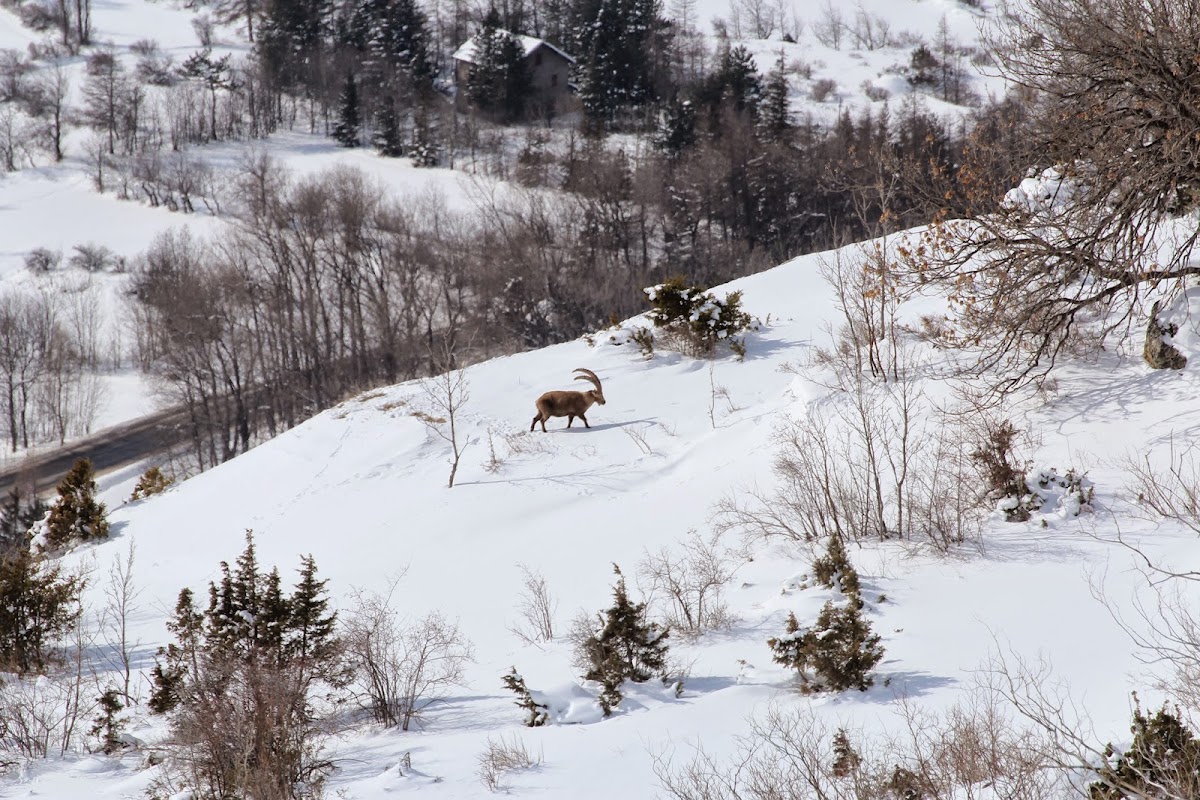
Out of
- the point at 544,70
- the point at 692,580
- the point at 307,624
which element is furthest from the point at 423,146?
the point at 307,624

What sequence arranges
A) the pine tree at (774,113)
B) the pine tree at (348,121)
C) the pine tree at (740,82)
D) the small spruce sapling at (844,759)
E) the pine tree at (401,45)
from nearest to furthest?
the small spruce sapling at (844,759) → the pine tree at (774,113) → the pine tree at (740,82) → the pine tree at (348,121) → the pine tree at (401,45)

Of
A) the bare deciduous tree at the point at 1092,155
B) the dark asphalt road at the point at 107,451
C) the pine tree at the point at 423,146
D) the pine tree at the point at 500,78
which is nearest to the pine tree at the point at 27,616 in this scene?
the bare deciduous tree at the point at 1092,155

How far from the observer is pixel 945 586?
888cm

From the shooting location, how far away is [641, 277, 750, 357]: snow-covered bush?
19.5 metres

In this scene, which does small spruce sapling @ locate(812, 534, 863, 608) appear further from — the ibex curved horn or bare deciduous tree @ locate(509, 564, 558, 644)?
the ibex curved horn

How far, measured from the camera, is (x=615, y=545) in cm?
1269

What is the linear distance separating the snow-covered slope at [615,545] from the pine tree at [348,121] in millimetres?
45313

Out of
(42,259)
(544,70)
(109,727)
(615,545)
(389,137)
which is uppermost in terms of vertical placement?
(544,70)

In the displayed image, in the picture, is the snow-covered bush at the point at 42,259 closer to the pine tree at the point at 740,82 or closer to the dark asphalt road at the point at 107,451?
the dark asphalt road at the point at 107,451

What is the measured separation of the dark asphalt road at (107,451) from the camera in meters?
35.1

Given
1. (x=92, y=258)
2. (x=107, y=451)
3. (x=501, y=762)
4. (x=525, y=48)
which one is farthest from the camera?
(x=525, y=48)

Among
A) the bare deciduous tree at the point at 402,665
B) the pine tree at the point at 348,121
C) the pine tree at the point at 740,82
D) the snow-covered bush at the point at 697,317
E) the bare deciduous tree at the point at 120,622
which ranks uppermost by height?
the pine tree at the point at 740,82

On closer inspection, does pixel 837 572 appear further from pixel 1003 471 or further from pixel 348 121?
pixel 348 121

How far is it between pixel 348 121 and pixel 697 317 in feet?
163
